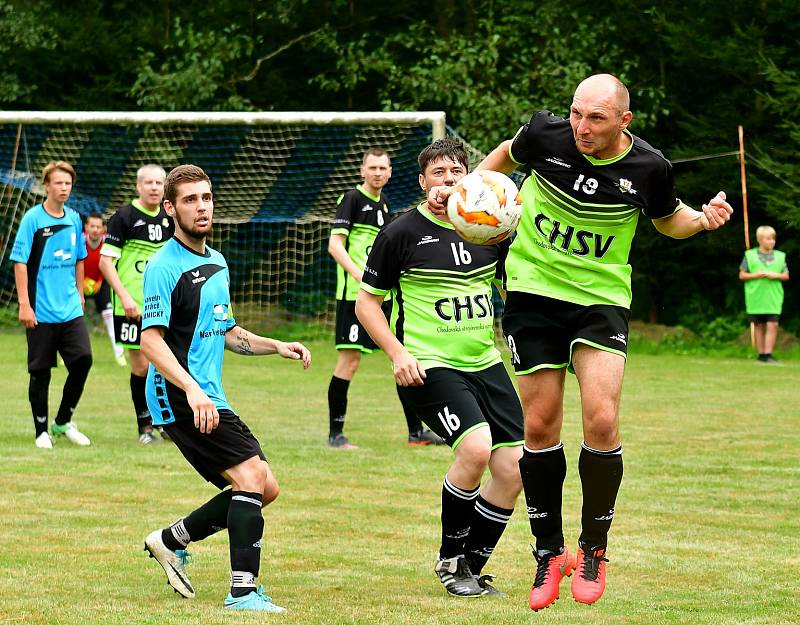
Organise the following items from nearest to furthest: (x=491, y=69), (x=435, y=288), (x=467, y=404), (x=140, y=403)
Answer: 1. (x=467, y=404)
2. (x=435, y=288)
3. (x=140, y=403)
4. (x=491, y=69)

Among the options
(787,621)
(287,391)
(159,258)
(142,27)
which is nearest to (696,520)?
(787,621)

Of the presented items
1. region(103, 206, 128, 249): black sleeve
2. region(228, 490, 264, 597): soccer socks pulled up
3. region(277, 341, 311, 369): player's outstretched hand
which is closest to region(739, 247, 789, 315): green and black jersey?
region(103, 206, 128, 249): black sleeve

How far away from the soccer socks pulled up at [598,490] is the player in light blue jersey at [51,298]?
5.81 metres

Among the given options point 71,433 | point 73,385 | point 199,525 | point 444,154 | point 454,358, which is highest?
point 444,154

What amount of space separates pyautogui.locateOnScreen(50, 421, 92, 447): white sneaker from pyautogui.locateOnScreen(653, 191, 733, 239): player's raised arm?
19.8ft

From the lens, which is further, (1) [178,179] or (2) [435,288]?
(2) [435,288]

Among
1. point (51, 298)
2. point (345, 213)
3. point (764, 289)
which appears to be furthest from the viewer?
point (764, 289)

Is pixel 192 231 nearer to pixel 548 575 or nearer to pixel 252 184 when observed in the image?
pixel 548 575

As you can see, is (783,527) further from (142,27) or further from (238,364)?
(142,27)

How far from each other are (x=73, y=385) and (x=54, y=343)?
14.4 inches

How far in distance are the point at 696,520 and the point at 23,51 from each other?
73.0ft

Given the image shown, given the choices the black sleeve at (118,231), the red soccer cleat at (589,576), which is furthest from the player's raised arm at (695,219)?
the black sleeve at (118,231)

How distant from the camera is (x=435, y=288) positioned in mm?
6281

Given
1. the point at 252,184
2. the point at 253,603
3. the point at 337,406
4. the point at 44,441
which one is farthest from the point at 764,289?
the point at 253,603
